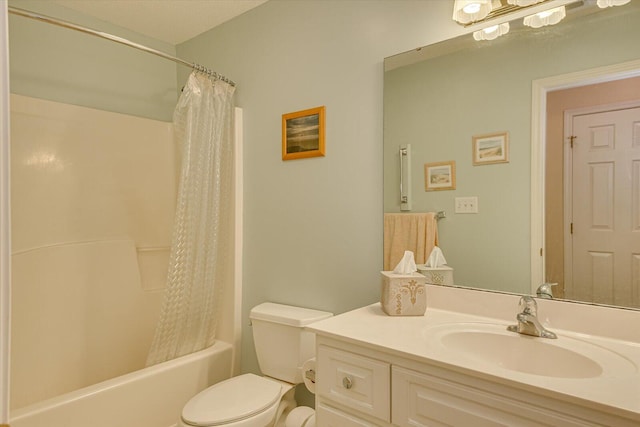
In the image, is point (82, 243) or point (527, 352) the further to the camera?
point (82, 243)

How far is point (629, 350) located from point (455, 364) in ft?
1.82

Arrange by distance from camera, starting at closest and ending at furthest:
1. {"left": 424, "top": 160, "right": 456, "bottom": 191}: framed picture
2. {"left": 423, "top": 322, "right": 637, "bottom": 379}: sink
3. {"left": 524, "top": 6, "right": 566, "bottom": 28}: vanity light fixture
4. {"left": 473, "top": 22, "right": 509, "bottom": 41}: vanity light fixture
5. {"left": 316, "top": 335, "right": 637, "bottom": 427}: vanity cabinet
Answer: {"left": 316, "top": 335, "right": 637, "bottom": 427}: vanity cabinet < {"left": 423, "top": 322, "right": 637, "bottom": 379}: sink < {"left": 524, "top": 6, "right": 566, "bottom": 28}: vanity light fixture < {"left": 473, "top": 22, "right": 509, "bottom": 41}: vanity light fixture < {"left": 424, "top": 160, "right": 456, "bottom": 191}: framed picture

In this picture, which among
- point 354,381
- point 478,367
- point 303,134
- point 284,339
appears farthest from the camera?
point 303,134

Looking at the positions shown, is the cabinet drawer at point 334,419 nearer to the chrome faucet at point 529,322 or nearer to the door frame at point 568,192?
the chrome faucet at point 529,322

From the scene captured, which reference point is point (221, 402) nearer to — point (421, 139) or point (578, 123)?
point (421, 139)

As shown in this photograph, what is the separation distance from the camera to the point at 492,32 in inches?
56.5

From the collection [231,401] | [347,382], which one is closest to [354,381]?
[347,382]

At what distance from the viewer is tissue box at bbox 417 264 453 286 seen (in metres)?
1.53

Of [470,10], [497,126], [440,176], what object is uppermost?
[470,10]

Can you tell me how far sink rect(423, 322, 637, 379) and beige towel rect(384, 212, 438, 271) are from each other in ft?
1.20

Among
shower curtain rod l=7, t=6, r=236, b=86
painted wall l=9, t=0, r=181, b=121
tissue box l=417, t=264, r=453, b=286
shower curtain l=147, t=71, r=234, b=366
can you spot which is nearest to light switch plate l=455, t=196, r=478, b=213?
tissue box l=417, t=264, r=453, b=286

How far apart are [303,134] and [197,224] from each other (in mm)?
748

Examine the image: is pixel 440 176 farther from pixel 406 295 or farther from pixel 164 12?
pixel 164 12

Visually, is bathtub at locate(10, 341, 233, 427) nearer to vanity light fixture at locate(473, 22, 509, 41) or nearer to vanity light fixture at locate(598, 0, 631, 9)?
vanity light fixture at locate(473, 22, 509, 41)
